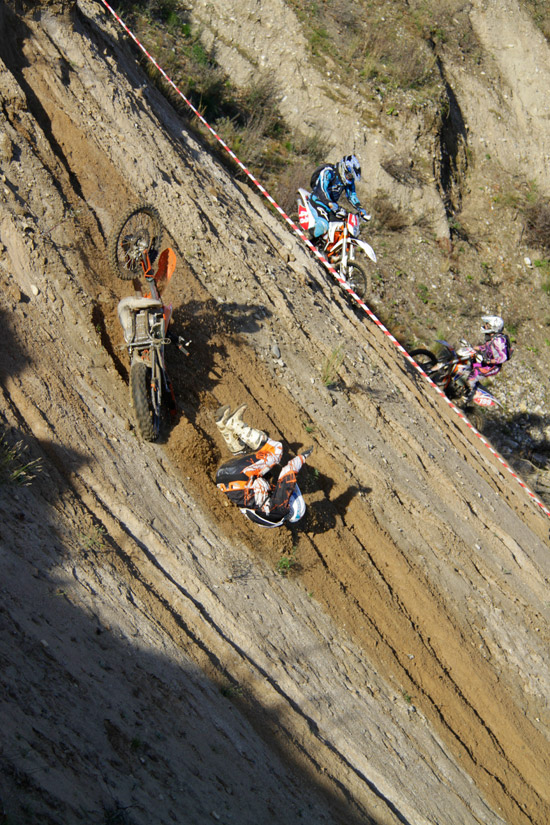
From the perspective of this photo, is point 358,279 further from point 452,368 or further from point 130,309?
point 130,309

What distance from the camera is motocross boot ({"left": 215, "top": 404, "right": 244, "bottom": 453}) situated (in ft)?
22.8

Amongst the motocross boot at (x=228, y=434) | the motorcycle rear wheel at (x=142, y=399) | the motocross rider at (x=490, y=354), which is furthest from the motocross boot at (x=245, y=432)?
the motocross rider at (x=490, y=354)

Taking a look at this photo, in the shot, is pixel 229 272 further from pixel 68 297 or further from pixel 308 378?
pixel 68 297

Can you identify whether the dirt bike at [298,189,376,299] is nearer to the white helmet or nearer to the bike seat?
the white helmet

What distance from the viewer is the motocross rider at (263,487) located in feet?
Result: 20.7

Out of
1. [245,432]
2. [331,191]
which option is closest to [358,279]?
[331,191]

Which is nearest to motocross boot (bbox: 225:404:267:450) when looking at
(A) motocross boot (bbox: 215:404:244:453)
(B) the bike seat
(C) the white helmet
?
(A) motocross boot (bbox: 215:404:244:453)

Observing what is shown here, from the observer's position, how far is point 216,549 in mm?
6266

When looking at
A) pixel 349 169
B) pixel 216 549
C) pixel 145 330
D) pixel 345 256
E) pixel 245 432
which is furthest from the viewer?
pixel 345 256

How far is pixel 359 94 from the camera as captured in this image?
1666cm

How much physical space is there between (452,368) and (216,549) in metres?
7.64

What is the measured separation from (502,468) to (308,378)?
4.91 m

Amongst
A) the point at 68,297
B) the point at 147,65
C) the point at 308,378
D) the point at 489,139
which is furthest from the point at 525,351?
the point at 68,297

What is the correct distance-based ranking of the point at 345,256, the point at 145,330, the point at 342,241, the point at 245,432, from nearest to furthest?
the point at 145,330, the point at 245,432, the point at 342,241, the point at 345,256
